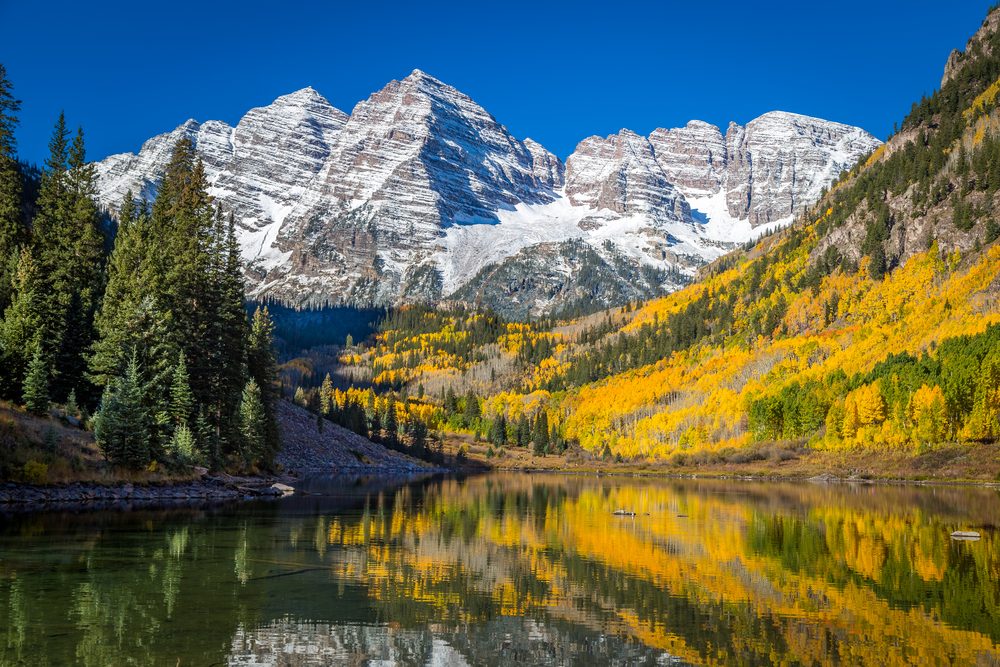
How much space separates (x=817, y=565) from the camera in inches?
1428

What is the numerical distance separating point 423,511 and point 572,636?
42289mm

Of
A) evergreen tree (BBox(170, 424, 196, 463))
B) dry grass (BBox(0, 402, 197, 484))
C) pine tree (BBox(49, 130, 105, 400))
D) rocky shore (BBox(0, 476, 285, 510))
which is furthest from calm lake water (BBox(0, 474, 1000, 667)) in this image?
pine tree (BBox(49, 130, 105, 400))

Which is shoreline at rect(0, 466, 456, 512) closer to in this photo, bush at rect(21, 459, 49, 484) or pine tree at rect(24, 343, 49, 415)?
bush at rect(21, 459, 49, 484)

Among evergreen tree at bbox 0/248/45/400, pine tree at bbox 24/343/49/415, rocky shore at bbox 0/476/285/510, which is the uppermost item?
evergreen tree at bbox 0/248/45/400

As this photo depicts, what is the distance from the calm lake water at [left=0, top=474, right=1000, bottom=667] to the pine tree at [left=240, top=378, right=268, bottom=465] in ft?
118

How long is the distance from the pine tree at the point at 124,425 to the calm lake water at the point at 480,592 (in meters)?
9.00

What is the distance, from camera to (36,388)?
5831 cm

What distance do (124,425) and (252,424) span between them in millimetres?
30766

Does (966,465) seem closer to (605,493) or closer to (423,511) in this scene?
(605,493)

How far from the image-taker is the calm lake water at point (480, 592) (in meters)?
20.7

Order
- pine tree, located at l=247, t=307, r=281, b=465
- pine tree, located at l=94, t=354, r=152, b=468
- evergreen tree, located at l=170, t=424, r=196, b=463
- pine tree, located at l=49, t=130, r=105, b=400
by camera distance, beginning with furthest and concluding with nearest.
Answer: pine tree, located at l=247, t=307, r=281, b=465 < pine tree, located at l=49, t=130, r=105, b=400 < evergreen tree, located at l=170, t=424, r=196, b=463 < pine tree, located at l=94, t=354, r=152, b=468

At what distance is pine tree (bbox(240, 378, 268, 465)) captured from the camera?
289 feet

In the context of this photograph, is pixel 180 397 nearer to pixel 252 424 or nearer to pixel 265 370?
pixel 252 424

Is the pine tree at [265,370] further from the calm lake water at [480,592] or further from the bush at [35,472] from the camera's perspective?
the calm lake water at [480,592]
